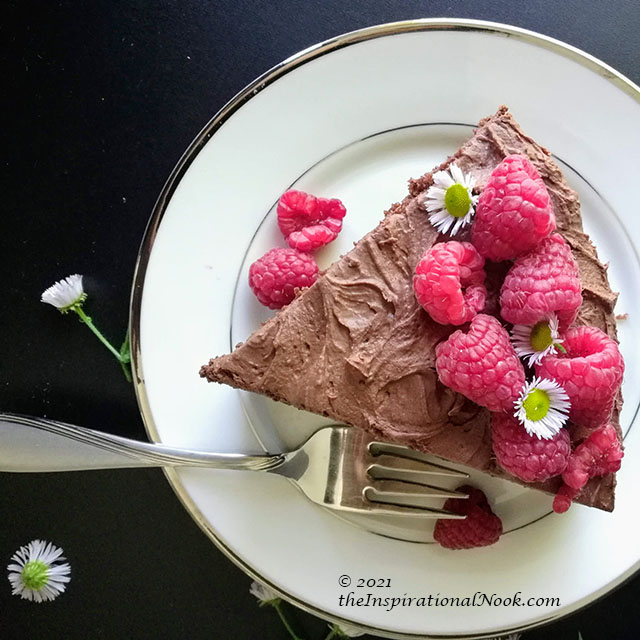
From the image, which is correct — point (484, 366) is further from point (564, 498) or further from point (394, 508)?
point (394, 508)

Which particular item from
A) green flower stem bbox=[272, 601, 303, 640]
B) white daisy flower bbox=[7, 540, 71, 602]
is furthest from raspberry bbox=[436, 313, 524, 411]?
white daisy flower bbox=[7, 540, 71, 602]

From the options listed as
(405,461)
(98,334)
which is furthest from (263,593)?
(98,334)

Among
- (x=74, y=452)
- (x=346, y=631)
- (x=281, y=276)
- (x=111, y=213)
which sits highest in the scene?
(x=111, y=213)

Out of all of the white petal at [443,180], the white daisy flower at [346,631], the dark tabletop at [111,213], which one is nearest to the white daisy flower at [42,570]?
the dark tabletop at [111,213]

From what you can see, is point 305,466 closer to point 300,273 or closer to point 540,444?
point 300,273

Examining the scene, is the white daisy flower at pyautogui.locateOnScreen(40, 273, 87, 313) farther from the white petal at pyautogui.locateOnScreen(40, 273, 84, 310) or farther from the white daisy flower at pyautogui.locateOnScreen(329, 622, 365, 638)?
the white daisy flower at pyautogui.locateOnScreen(329, 622, 365, 638)
